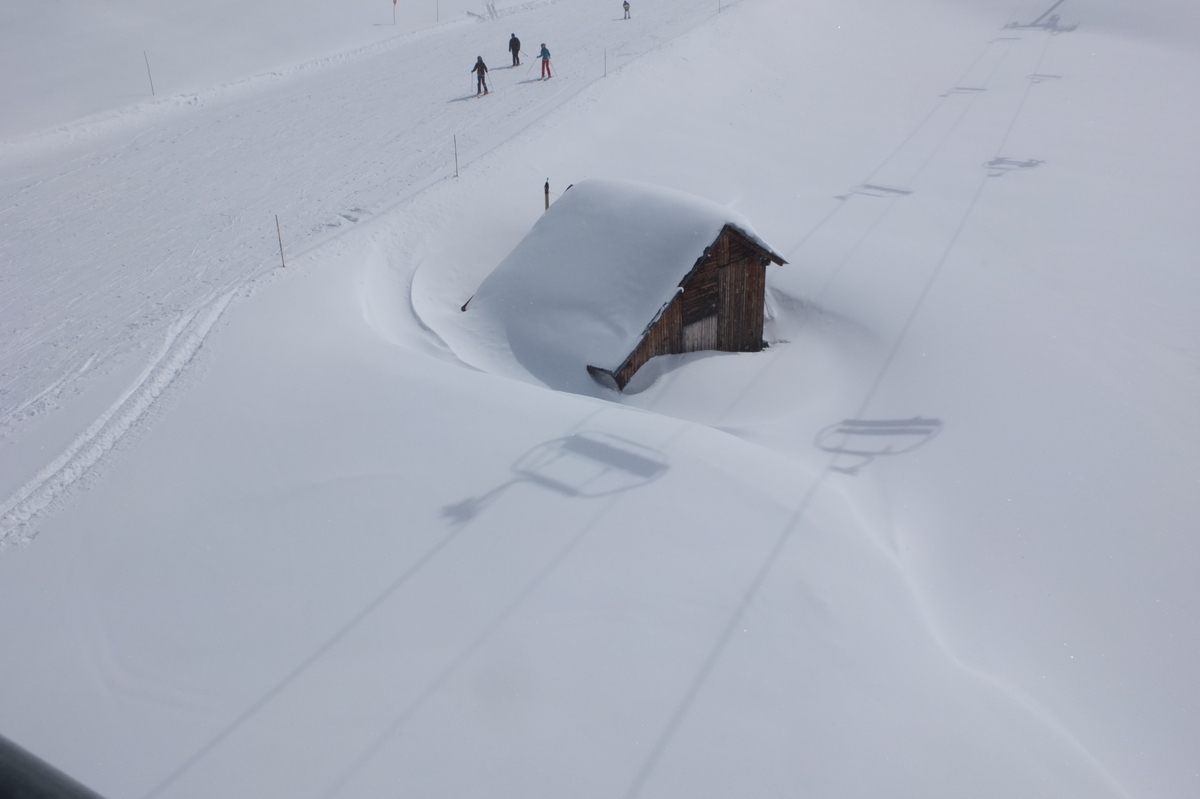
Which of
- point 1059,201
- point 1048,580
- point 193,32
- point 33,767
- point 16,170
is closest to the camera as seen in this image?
point 33,767

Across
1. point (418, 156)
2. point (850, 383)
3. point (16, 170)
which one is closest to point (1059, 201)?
point (850, 383)

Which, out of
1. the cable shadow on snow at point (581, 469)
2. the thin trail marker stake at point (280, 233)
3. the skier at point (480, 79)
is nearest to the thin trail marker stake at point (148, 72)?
the skier at point (480, 79)

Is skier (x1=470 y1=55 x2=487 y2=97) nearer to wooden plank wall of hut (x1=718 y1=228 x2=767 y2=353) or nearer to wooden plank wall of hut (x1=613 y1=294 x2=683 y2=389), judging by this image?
wooden plank wall of hut (x1=718 y1=228 x2=767 y2=353)

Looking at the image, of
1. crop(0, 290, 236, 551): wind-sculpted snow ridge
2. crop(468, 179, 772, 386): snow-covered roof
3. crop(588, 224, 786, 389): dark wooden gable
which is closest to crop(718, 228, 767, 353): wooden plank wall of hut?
crop(588, 224, 786, 389): dark wooden gable

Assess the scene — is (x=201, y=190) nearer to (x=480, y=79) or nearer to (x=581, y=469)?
(x=480, y=79)

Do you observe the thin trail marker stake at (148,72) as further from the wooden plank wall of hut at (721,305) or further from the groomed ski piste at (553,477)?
the wooden plank wall of hut at (721,305)

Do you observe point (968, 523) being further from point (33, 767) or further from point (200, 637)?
point (33, 767)
